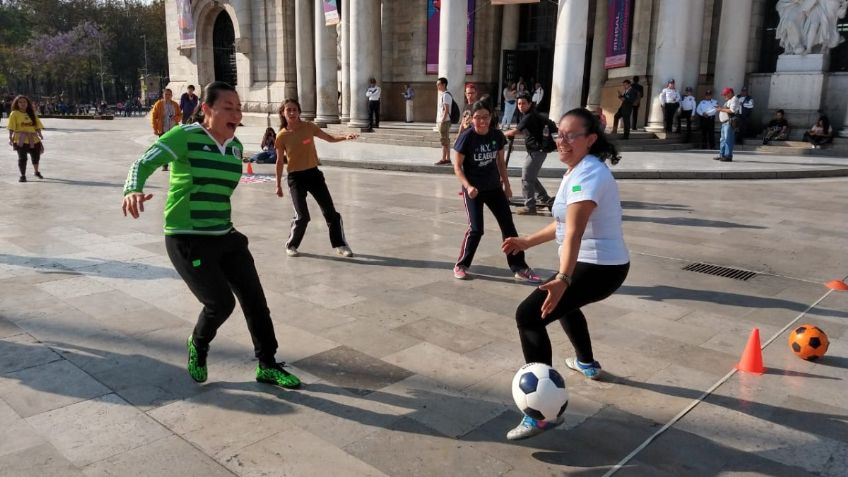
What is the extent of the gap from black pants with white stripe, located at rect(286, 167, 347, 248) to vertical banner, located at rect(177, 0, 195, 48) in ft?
86.3

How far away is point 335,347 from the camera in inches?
187

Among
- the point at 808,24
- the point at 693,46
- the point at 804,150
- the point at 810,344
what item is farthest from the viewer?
the point at 693,46

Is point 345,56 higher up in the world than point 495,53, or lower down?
lower down

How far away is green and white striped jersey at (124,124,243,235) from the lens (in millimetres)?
3727

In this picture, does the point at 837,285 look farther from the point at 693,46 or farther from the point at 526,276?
the point at 693,46

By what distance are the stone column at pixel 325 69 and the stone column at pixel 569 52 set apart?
8821 mm

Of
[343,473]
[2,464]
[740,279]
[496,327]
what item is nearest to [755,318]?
[740,279]

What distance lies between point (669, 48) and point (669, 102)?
1.72 m

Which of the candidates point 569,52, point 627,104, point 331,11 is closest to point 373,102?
point 331,11

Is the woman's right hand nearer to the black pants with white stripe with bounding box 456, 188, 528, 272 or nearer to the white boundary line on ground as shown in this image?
the white boundary line on ground

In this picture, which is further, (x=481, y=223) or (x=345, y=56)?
(x=345, y=56)

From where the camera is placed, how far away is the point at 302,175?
24.4 feet

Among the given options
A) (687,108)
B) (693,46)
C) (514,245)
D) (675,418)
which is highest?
(693,46)

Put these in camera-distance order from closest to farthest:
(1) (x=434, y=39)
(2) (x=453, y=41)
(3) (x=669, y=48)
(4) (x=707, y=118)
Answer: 1. (2) (x=453, y=41)
2. (4) (x=707, y=118)
3. (3) (x=669, y=48)
4. (1) (x=434, y=39)
